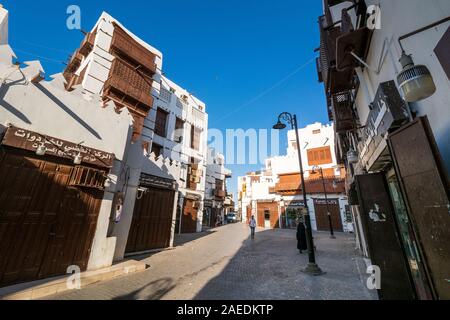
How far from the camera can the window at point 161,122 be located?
18734 millimetres

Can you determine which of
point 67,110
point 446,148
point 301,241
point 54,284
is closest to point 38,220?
point 54,284

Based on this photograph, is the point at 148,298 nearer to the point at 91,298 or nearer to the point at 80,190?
the point at 91,298

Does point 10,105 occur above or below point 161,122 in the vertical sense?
below

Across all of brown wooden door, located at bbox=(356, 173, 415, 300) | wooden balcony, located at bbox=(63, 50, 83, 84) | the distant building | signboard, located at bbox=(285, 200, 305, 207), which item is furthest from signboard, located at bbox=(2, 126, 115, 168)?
signboard, located at bbox=(285, 200, 305, 207)

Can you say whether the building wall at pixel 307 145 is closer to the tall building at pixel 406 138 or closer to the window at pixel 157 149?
the window at pixel 157 149

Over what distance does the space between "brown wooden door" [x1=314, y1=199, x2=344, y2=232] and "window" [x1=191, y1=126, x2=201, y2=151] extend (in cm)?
1660

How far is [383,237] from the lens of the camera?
452 centimetres

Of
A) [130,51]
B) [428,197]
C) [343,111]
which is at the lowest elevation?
[428,197]

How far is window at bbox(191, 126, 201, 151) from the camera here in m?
22.3

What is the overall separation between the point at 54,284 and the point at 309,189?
2512 cm

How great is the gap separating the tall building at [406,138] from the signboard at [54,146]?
25.2ft

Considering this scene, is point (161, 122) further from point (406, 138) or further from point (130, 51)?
point (406, 138)

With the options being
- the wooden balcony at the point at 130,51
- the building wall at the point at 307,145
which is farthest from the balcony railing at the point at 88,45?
the building wall at the point at 307,145

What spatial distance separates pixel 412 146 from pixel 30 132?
27.5 feet
